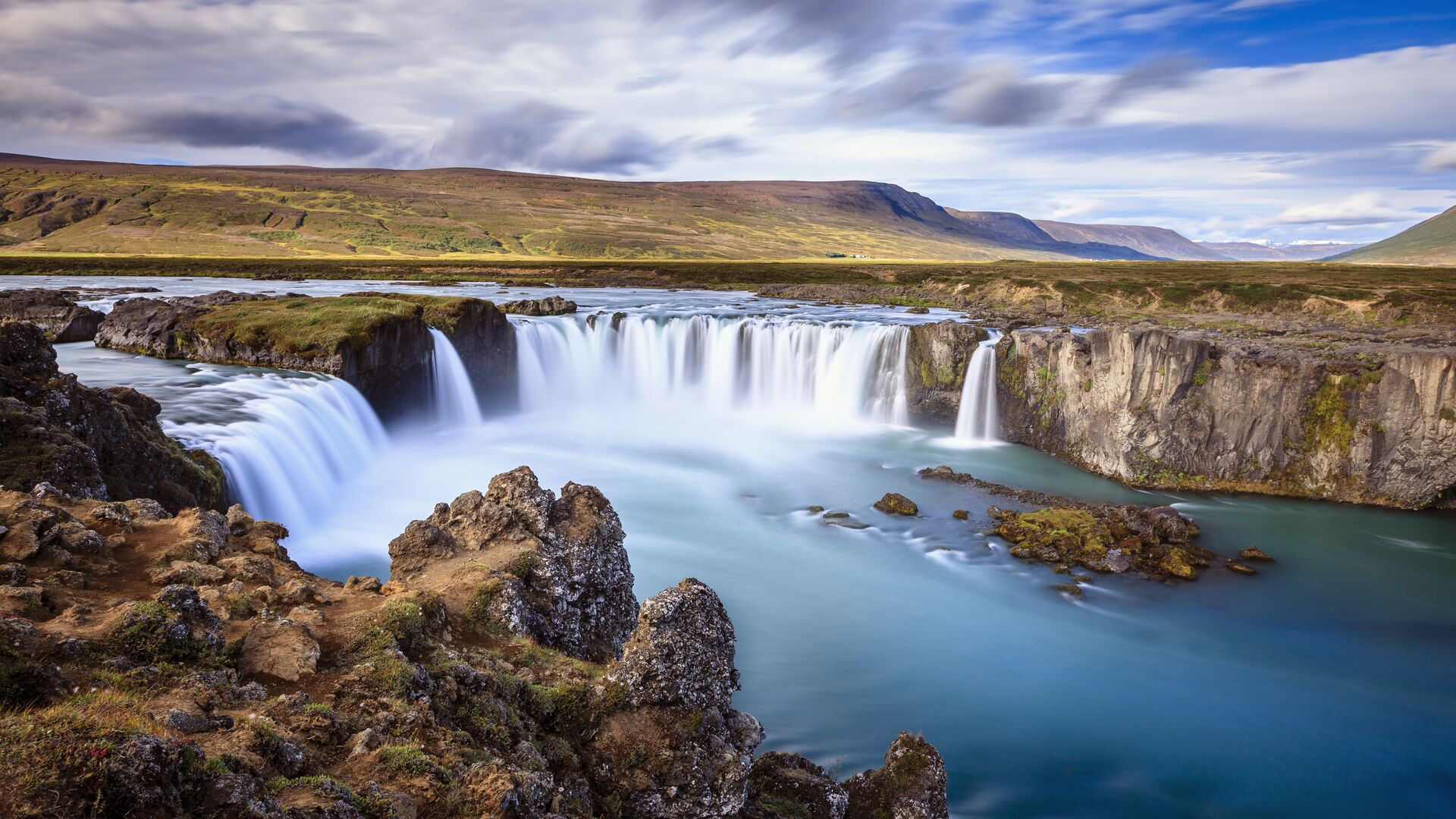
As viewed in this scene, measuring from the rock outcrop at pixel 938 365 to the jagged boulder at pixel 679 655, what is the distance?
29774mm

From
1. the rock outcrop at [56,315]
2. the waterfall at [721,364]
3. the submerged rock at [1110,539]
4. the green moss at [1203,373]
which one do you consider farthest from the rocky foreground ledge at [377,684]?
the rock outcrop at [56,315]

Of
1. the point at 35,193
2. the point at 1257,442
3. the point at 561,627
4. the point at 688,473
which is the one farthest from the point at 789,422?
the point at 35,193

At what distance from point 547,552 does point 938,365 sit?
29.5 meters

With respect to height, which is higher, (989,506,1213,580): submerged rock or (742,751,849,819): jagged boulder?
(742,751,849,819): jagged boulder

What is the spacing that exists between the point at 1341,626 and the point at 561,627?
1985cm

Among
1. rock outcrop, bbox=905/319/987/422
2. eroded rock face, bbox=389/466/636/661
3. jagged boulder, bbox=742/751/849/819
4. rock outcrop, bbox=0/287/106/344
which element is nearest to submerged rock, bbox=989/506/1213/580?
rock outcrop, bbox=905/319/987/422

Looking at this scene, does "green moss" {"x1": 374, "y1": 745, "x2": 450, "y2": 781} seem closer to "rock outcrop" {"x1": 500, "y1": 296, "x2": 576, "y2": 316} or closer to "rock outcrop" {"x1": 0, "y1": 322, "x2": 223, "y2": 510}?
"rock outcrop" {"x1": 0, "y1": 322, "x2": 223, "y2": 510}

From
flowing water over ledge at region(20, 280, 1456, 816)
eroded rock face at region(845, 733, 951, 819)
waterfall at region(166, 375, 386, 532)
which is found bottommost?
flowing water over ledge at region(20, 280, 1456, 816)

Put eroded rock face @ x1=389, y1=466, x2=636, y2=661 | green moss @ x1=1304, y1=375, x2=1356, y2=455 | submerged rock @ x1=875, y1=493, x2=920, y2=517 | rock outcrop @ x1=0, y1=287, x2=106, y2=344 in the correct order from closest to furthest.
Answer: eroded rock face @ x1=389, y1=466, x2=636, y2=661 < submerged rock @ x1=875, y1=493, x2=920, y2=517 < green moss @ x1=1304, y1=375, x2=1356, y2=455 < rock outcrop @ x1=0, y1=287, x2=106, y2=344

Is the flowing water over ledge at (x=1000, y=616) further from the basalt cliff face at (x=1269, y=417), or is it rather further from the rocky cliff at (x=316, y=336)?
the rocky cliff at (x=316, y=336)

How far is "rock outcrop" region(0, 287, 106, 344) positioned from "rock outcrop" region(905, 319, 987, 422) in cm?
3759

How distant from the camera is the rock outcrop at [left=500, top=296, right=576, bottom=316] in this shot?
4834 centimetres

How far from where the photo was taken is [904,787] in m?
8.59

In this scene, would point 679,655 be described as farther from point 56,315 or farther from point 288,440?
point 56,315
